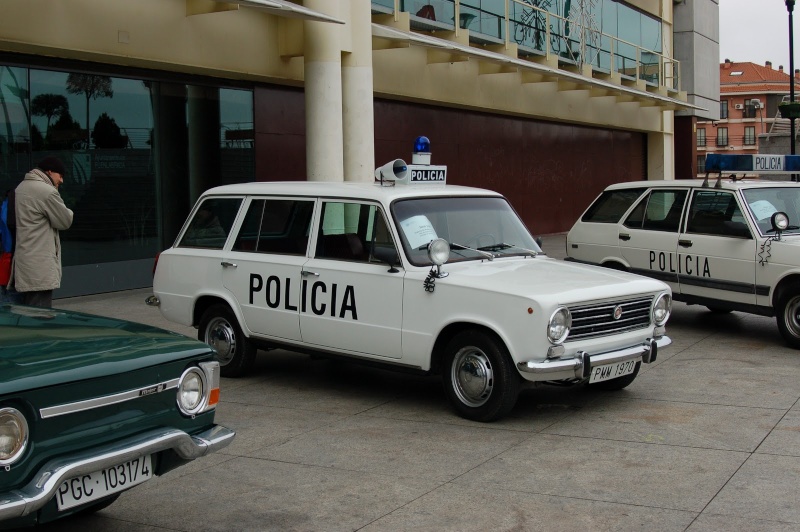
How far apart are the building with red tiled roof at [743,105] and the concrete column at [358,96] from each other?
9185 centimetres

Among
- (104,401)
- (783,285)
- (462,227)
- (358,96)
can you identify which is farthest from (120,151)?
(104,401)

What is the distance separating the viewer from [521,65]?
20.5 meters

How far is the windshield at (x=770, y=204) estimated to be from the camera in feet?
33.1

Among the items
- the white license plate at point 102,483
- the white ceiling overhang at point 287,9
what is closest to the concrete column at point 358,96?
the white ceiling overhang at point 287,9

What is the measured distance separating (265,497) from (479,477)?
1253mm

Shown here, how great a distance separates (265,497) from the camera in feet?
17.6

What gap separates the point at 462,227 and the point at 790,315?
4.09 metres

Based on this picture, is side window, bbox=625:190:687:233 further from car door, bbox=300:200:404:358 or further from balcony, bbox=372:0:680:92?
balcony, bbox=372:0:680:92

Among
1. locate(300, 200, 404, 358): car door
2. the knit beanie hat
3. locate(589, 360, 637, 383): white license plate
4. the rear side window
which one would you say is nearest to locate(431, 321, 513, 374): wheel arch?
locate(300, 200, 404, 358): car door

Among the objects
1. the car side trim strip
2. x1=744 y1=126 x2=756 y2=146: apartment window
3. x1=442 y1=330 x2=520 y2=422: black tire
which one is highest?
x1=744 y1=126 x2=756 y2=146: apartment window

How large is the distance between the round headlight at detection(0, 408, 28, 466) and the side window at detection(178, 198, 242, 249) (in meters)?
4.81

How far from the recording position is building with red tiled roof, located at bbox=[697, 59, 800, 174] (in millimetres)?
104219

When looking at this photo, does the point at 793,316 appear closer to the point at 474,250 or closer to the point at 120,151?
the point at 474,250

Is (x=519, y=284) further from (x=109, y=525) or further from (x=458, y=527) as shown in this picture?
(x=109, y=525)
